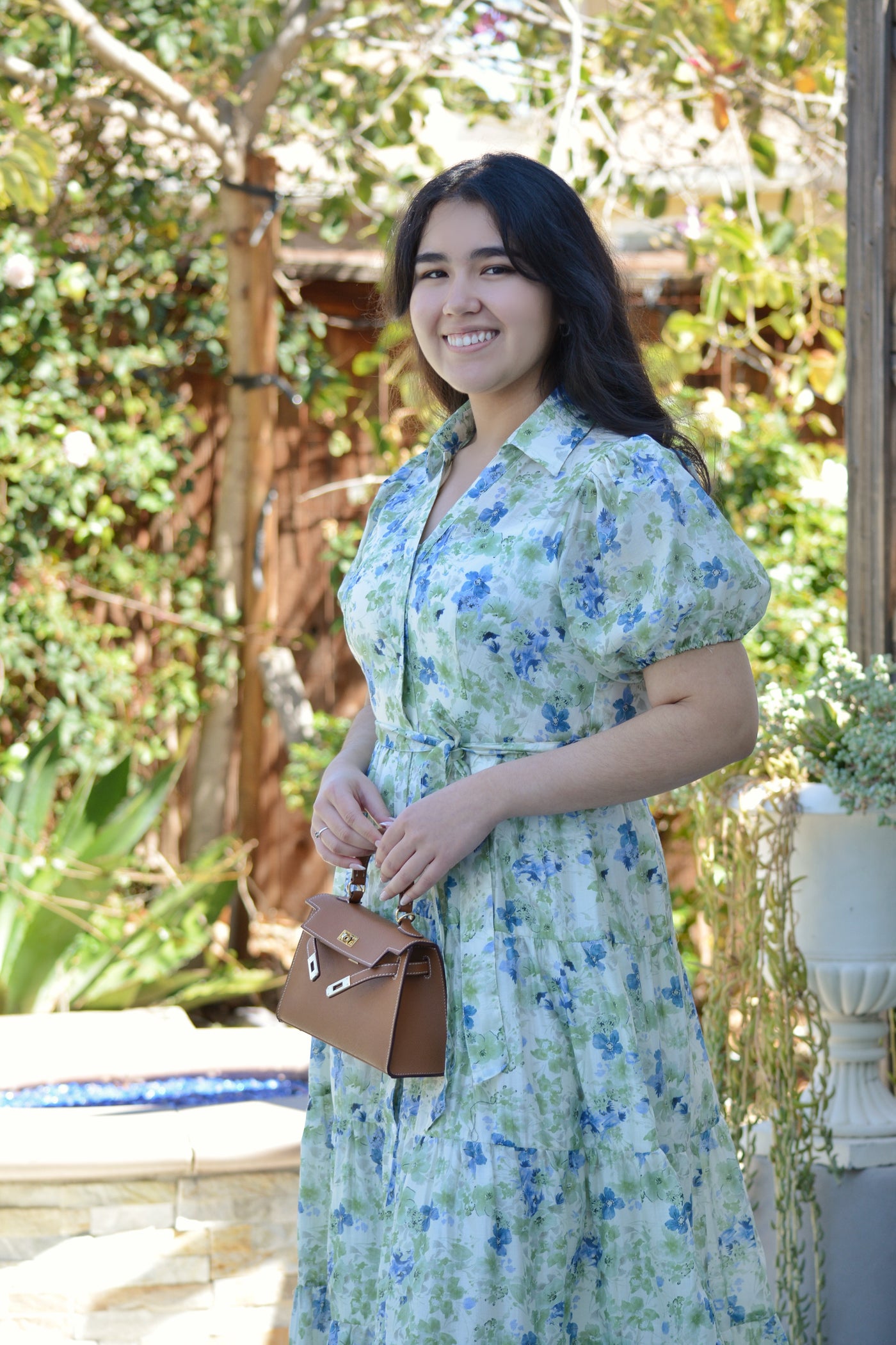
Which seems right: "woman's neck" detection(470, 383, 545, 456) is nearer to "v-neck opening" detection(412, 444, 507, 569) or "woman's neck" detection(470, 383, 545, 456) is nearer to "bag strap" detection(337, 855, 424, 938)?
"v-neck opening" detection(412, 444, 507, 569)

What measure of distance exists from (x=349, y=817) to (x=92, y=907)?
1819 millimetres

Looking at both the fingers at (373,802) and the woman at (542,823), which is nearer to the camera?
the woman at (542,823)

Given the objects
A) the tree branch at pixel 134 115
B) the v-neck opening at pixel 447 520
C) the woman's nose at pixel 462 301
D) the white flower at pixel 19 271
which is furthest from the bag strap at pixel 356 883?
the tree branch at pixel 134 115

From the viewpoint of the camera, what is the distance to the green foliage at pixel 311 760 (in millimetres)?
3857

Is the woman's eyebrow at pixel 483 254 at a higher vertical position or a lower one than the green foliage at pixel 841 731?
higher

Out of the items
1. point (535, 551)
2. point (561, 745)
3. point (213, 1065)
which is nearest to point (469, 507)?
point (535, 551)

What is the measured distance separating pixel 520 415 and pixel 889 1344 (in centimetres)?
149

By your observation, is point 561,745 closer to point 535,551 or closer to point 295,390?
point 535,551

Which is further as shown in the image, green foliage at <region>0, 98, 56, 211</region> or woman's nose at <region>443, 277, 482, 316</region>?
green foliage at <region>0, 98, 56, 211</region>

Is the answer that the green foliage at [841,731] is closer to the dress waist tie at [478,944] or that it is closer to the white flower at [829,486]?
the dress waist tie at [478,944]

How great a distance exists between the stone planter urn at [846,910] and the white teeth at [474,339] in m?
0.93

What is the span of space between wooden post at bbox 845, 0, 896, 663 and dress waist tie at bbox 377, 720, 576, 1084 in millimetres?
1031

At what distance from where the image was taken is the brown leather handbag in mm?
1300

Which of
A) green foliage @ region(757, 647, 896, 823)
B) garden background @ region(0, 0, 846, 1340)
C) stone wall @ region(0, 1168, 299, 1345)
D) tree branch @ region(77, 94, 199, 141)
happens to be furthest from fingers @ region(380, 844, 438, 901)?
tree branch @ region(77, 94, 199, 141)
